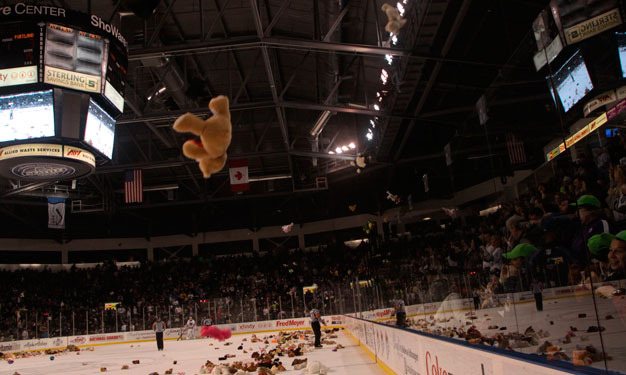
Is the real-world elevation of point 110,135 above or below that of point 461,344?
above

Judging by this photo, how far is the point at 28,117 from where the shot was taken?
11125mm

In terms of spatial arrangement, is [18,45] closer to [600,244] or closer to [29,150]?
[29,150]

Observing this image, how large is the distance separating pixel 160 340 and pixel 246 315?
7.02 metres

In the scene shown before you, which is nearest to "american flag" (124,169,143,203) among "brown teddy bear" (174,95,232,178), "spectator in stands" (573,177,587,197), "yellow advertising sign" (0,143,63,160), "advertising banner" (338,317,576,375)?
"yellow advertising sign" (0,143,63,160)

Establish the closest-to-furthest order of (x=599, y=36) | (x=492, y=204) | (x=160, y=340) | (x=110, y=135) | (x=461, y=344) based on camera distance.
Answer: (x=599, y=36), (x=461, y=344), (x=492, y=204), (x=110, y=135), (x=160, y=340)

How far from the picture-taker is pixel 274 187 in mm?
33062

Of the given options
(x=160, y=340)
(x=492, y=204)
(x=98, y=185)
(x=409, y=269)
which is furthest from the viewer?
(x=98, y=185)

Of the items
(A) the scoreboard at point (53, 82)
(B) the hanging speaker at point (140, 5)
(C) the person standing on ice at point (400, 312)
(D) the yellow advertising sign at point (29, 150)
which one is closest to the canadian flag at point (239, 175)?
(A) the scoreboard at point (53, 82)

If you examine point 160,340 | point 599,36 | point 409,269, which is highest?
point 599,36

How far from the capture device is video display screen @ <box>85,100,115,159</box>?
1171 cm

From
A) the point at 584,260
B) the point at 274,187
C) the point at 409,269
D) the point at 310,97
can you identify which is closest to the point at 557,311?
the point at 584,260

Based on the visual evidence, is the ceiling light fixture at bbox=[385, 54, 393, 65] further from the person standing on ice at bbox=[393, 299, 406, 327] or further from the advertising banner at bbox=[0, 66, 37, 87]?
the advertising banner at bbox=[0, 66, 37, 87]

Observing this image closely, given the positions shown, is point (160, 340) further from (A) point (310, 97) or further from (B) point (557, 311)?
(B) point (557, 311)

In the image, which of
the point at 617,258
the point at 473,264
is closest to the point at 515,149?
the point at 617,258
